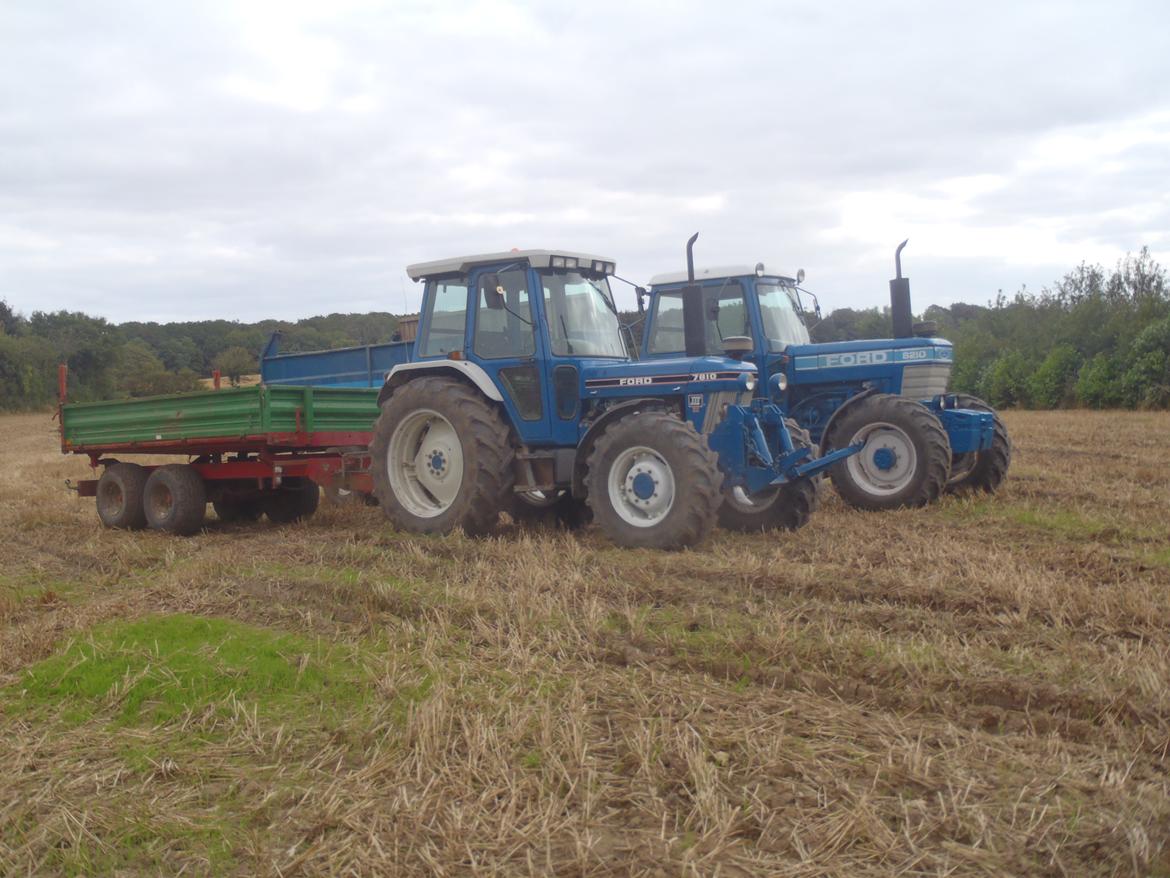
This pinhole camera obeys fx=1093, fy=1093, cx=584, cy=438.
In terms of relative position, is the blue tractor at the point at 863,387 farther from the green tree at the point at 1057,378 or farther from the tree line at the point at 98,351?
the green tree at the point at 1057,378

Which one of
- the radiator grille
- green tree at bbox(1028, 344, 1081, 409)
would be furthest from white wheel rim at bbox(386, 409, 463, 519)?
green tree at bbox(1028, 344, 1081, 409)

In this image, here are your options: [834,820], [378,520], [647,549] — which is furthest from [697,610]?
[378,520]

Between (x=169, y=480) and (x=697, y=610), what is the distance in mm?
5655

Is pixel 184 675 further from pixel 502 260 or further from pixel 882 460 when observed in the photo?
pixel 882 460

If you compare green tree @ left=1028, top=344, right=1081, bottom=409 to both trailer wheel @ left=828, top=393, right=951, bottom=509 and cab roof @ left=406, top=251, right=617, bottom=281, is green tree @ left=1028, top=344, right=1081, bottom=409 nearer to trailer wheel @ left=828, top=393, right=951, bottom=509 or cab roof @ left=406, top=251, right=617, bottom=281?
trailer wheel @ left=828, top=393, right=951, bottom=509

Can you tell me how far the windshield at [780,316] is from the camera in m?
10.2

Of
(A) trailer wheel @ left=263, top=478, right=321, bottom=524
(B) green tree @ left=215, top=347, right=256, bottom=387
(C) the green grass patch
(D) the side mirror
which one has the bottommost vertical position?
(C) the green grass patch

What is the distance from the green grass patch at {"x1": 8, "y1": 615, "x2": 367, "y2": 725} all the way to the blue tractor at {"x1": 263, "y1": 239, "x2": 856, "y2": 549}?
9.18 ft

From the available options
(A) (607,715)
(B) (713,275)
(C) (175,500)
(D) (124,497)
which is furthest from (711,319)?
(A) (607,715)

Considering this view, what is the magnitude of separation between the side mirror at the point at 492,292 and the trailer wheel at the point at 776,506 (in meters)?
2.16

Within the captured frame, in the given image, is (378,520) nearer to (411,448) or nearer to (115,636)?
(411,448)

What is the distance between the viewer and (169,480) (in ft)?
30.0

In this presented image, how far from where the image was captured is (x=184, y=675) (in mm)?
4484

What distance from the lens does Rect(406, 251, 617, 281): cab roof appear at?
7.88 metres
